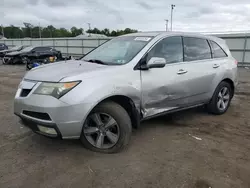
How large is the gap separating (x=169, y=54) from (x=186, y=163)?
1761mm

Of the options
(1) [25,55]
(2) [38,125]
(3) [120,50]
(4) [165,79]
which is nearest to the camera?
(2) [38,125]

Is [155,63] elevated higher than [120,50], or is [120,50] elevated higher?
[120,50]

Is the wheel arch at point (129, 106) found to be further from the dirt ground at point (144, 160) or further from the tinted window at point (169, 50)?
the tinted window at point (169, 50)

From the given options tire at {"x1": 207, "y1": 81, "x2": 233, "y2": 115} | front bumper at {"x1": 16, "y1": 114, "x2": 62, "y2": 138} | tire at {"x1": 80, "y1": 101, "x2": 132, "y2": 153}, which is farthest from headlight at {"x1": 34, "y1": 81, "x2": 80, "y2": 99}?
tire at {"x1": 207, "y1": 81, "x2": 233, "y2": 115}

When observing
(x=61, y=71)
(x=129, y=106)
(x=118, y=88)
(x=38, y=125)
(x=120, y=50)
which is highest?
(x=120, y=50)

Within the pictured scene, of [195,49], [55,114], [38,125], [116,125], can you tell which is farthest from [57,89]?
[195,49]

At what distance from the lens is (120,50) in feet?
12.5

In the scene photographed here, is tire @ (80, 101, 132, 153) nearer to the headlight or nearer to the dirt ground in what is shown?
the dirt ground

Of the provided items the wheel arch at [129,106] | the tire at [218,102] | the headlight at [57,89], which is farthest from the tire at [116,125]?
the tire at [218,102]

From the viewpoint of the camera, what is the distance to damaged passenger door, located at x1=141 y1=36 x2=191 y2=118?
11.2 ft

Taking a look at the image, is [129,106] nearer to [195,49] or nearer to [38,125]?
[38,125]

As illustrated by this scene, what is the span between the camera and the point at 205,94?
4.44 metres

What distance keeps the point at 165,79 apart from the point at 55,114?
1737 millimetres

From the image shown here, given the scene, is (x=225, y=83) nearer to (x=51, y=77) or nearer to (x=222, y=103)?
(x=222, y=103)
